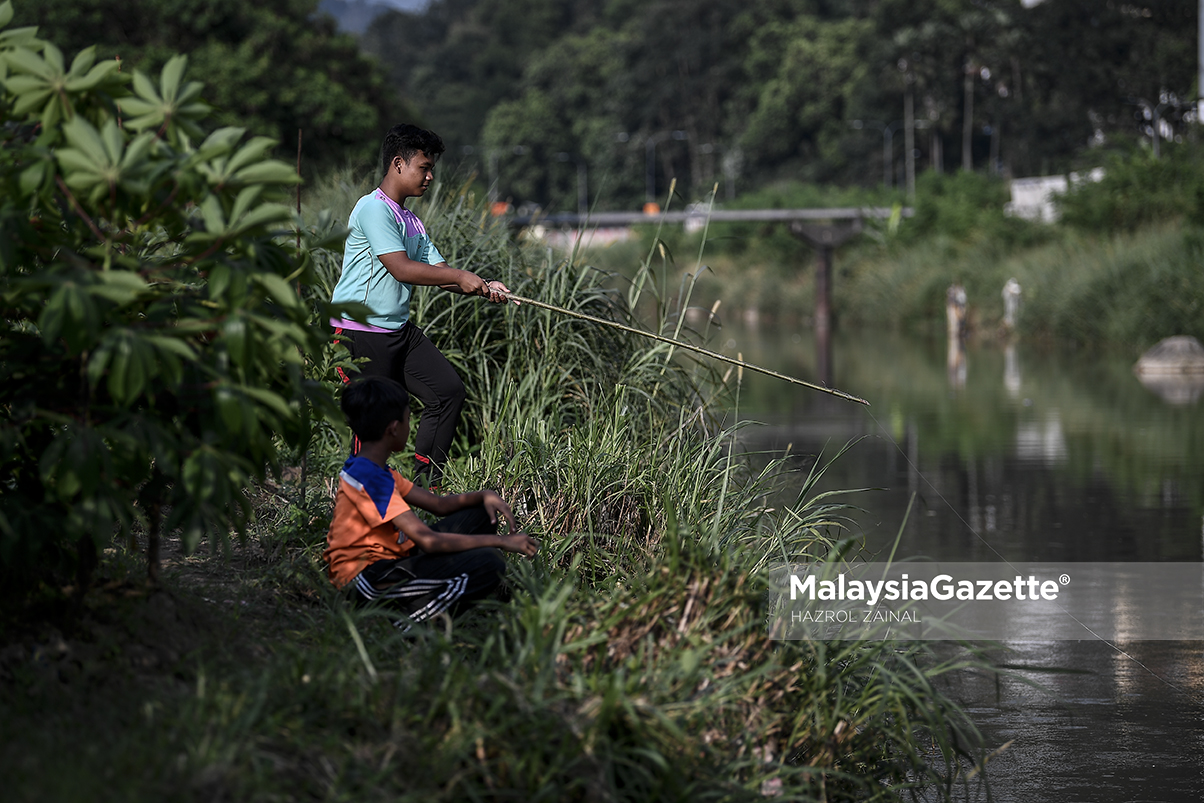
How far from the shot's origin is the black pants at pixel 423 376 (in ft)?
19.6

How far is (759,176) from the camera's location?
97.8 meters

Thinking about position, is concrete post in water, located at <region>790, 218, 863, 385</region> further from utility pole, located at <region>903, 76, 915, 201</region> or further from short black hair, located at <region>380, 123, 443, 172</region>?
short black hair, located at <region>380, 123, 443, 172</region>

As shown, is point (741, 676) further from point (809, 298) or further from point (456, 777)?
point (809, 298)

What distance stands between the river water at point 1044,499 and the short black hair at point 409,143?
203cm

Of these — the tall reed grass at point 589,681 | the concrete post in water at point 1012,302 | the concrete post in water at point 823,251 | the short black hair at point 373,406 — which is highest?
the short black hair at point 373,406

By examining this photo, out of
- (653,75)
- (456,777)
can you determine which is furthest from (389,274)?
(653,75)

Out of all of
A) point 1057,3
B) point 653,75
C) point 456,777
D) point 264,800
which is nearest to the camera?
point 264,800

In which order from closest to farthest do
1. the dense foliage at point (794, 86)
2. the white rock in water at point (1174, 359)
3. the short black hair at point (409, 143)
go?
1. the short black hair at point (409, 143)
2. the white rock in water at point (1174, 359)
3. the dense foliage at point (794, 86)

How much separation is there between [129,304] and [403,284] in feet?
7.70

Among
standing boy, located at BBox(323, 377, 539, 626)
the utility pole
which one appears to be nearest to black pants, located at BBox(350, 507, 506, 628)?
standing boy, located at BBox(323, 377, 539, 626)

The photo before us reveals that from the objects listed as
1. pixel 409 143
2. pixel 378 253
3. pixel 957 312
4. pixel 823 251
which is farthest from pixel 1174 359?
pixel 823 251

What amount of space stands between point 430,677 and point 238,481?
0.67m

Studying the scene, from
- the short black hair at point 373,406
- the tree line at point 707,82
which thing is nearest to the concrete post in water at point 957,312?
the tree line at point 707,82

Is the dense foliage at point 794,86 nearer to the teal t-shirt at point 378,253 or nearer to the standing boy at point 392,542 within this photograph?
the teal t-shirt at point 378,253
